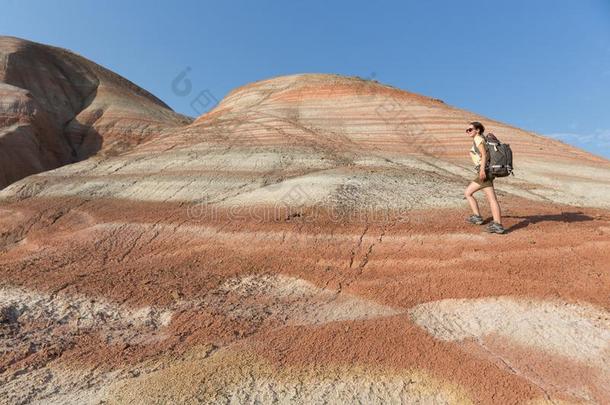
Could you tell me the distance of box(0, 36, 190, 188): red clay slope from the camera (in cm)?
2098

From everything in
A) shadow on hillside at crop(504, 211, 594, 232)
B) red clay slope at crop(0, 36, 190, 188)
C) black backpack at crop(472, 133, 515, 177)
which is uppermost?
black backpack at crop(472, 133, 515, 177)

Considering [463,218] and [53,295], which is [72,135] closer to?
[53,295]

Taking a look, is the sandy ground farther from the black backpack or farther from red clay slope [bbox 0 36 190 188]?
red clay slope [bbox 0 36 190 188]

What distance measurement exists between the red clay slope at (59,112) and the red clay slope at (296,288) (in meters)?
13.6

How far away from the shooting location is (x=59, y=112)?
30094mm

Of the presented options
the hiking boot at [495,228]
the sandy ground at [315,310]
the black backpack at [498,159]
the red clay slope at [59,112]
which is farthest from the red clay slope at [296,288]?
the red clay slope at [59,112]

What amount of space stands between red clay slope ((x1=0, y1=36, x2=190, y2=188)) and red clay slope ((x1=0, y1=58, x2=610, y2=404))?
13.6m

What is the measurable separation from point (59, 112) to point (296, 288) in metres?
31.6

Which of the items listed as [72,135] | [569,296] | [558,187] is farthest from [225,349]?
[72,135]

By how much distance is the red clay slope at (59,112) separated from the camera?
826 inches

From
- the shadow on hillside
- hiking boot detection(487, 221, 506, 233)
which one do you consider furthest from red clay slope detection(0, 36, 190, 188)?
the shadow on hillside

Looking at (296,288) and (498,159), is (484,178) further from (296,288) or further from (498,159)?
(296,288)

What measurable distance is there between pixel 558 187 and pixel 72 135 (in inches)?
1119

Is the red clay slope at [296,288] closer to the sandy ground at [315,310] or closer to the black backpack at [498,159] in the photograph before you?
the sandy ground at [315,310]
